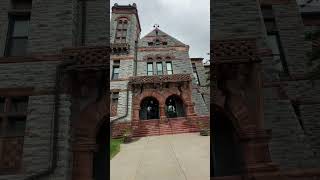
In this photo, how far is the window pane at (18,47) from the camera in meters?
7.05

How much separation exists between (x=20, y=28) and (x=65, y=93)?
2159 mm

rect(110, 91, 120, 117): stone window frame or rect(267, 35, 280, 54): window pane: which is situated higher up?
rect(267, 35, 280, 54): window pane

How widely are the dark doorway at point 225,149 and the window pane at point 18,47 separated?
418 centimetres

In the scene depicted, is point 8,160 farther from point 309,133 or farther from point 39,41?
point 309,133

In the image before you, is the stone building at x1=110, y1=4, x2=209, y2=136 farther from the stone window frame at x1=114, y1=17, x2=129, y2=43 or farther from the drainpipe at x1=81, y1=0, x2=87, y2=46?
the drainpipe at x1=81, y1=0, x2=87, y2=46

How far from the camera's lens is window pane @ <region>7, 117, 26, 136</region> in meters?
6.30

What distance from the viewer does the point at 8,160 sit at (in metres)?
6.02

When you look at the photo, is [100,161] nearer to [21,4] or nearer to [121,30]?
[121,30]

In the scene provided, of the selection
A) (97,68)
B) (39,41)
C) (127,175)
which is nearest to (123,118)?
(127,175)

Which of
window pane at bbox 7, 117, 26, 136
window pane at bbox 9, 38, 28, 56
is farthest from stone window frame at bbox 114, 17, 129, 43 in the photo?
window pane at bbox 9, 38, 28, 56

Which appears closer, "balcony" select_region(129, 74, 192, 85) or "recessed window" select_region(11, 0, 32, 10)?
"balcony" select_region(129, 74, 192, 85)

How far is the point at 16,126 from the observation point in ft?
20.9

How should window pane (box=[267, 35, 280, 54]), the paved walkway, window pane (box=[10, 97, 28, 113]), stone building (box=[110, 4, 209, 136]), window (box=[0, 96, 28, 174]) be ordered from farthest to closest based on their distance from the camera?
window pane (box=[267, 35, 280, 54]), window pane (box=[10, 97, 28, 113]), window (box=[0, 96, 28, 174]), stone building (box=[110, 4, 209, 136]), the paved walkway

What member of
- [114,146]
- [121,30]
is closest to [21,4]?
[121,30]
